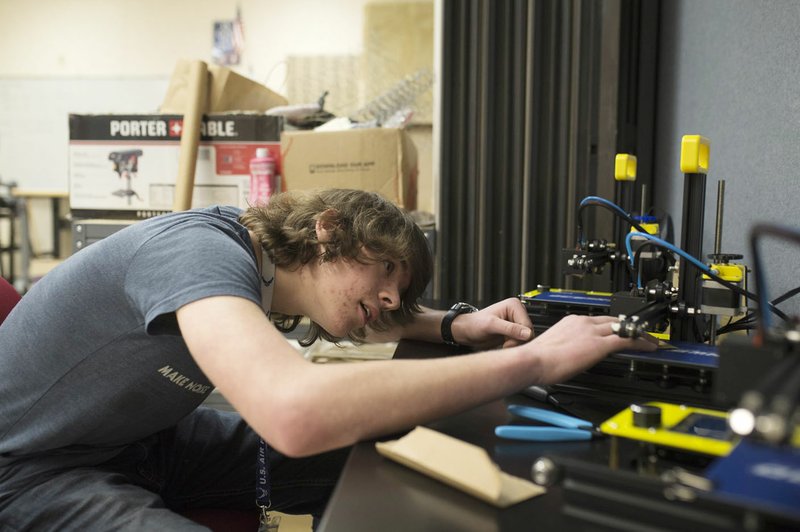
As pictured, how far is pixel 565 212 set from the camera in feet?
6.92

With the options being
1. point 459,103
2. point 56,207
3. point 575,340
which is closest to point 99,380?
point 575,340

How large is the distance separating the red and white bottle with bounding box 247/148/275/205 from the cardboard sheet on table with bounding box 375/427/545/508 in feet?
5.53

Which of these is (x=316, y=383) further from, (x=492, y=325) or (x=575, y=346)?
(x=492, y=325)

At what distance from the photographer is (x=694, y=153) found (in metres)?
0.91

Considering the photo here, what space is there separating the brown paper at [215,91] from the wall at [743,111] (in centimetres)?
149

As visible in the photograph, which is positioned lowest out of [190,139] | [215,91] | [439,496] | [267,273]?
[439,496]

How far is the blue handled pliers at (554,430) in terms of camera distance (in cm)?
68

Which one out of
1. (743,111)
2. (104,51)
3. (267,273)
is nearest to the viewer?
(267,273)

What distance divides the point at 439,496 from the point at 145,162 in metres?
2.07

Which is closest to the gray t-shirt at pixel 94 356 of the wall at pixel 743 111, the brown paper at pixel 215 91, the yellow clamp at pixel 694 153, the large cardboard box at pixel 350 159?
the yellow clamp at pixel 694 153

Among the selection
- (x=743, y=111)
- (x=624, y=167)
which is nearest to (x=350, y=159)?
(x=624, y=167)

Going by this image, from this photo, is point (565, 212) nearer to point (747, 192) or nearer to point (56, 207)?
point (747, 192)

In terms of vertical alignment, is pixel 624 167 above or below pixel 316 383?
above

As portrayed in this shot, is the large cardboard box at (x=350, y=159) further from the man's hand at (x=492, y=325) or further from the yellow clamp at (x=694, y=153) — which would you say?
the yellow clamp at (x=694, y=153)
